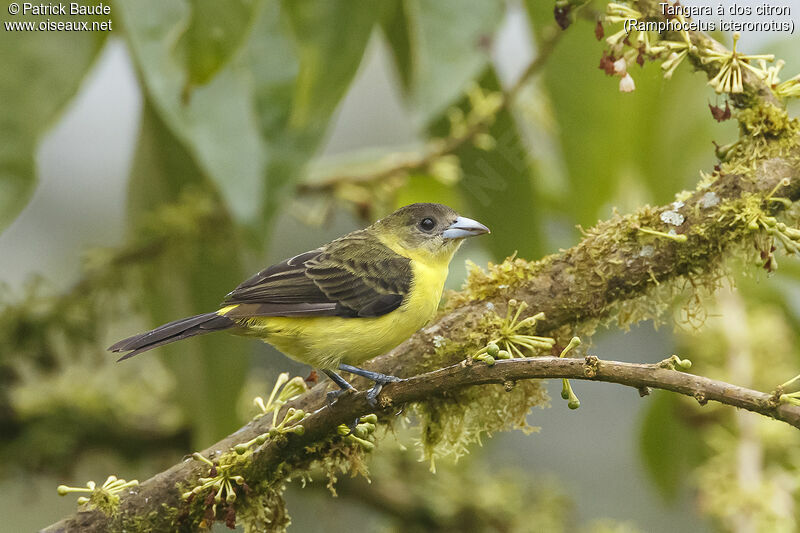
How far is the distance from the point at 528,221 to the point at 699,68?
4.69 ft

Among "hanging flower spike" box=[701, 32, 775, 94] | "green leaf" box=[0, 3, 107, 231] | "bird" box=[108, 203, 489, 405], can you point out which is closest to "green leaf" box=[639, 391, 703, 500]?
"bird" box=[108, 203, 489, 405]

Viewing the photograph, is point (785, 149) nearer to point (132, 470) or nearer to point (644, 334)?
point (132, 470)

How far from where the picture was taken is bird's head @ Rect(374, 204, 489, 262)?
3.38 meters

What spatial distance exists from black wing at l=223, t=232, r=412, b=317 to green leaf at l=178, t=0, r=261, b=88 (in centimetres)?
85

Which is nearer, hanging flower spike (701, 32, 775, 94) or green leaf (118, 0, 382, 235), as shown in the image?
hanging flower spike (701, 32, 775, 94)

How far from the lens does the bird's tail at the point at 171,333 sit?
238cm

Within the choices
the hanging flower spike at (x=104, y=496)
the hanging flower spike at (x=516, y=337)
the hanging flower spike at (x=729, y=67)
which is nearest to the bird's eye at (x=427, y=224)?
the hanging flower spike at (x=516, y=337)

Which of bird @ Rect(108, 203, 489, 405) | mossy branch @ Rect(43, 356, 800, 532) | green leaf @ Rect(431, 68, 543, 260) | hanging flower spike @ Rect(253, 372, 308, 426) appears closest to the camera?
mossy branch @ Rect(43, 356, 800, 532)

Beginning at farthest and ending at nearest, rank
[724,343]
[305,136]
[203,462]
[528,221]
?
[724,343]
[528,221]
[305,136]
[203,462]

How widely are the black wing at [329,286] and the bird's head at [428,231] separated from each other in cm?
16

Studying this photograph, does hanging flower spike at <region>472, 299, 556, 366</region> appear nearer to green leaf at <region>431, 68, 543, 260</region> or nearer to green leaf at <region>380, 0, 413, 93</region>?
green leaf at <region>431, 68, 543, 260</region>

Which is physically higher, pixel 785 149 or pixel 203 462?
pixel 785 149

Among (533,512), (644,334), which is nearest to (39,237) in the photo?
(533,512)

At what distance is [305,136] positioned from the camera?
282cm
